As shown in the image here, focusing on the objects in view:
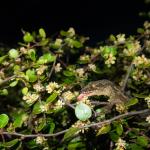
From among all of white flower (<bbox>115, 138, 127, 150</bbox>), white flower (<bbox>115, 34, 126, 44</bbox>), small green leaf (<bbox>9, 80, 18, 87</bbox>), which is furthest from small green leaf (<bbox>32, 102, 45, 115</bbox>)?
white flower (<bbox>115, 34, 126, 44</bbox>)

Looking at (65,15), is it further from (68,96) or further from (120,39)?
(68,96)

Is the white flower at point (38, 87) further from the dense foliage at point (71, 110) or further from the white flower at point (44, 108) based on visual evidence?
the white flower at point (44, 108)

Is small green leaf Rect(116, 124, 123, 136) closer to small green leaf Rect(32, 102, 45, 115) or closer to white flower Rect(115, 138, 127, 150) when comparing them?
white flower Rect(115, 138, 127, 150)

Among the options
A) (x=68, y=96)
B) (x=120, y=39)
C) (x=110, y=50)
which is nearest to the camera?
(x=68, y=96)

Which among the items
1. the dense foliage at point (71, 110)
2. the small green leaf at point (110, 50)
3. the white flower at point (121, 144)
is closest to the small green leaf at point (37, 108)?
Result: the dense foliage at point (71, 110)

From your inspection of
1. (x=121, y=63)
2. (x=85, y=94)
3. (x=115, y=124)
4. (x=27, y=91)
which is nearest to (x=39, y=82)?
(x=27, y=91)

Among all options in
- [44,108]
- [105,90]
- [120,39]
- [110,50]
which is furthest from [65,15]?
[44,108]
